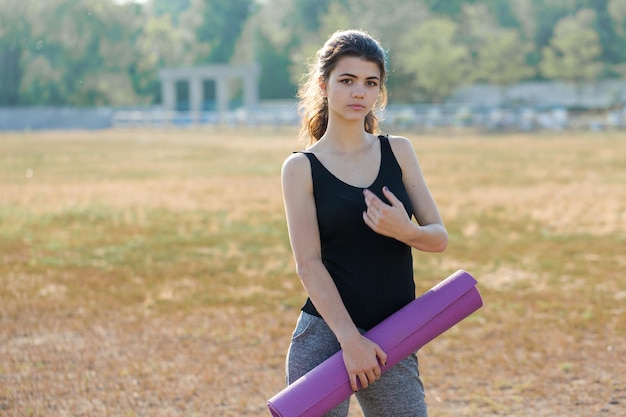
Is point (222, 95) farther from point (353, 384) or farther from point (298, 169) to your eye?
point (353, 384)

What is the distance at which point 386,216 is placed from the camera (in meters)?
2.43

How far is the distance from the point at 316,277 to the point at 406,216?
0.34 metres

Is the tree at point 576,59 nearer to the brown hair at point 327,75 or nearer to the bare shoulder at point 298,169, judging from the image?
the brown hair at point 327,75

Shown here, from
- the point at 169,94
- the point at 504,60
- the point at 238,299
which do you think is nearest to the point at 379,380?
the point at 238,299

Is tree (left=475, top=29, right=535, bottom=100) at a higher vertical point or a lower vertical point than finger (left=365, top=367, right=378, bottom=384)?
higher

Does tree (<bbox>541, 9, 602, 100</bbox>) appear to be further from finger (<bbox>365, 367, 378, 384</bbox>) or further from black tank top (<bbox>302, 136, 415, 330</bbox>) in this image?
finger (<bbox>365, 367, 378, 384</bbox>)

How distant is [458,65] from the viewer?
59.3 meters

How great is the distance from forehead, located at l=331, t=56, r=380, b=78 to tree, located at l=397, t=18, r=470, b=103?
56447mm

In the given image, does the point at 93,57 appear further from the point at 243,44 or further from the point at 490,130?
the point at 490,130

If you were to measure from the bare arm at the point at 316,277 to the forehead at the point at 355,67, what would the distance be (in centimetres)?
30

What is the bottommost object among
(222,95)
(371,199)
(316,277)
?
(222,95)

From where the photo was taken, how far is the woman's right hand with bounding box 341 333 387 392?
8.16 ft

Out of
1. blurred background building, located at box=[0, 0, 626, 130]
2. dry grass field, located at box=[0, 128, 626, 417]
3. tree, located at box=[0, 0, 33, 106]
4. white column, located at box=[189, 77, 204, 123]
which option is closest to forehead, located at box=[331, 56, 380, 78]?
dry grass field, located at box=[0, 128, 626, 417]

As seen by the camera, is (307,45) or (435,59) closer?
(435,59)
